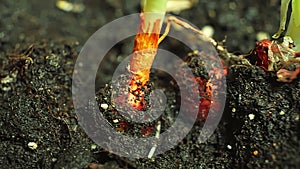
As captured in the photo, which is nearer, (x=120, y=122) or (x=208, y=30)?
(x=120, y=122)

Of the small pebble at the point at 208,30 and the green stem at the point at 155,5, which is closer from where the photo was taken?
the green stem at the point at 155,5

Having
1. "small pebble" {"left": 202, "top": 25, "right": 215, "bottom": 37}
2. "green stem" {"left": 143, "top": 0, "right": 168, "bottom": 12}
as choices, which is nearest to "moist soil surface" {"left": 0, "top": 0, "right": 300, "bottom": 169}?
"green stem" {"left": 143, "top": 0, "right": 168, "bottom": 12}

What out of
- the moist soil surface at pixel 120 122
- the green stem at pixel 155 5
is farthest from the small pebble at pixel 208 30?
the green stem at pixel 155 5

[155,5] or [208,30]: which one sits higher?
[208,30]

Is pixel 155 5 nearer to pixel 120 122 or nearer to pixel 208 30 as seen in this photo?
pixel 120 122

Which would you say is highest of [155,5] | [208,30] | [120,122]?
[208,30]

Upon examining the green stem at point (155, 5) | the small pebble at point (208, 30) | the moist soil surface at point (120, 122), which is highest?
the small pebble at point (208, 30)

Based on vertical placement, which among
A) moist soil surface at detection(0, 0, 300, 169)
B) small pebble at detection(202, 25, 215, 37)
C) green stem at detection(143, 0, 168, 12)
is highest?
small pebble at detection(202, 25, 215, 37)

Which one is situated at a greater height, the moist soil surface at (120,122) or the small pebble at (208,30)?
the small pebble at (208,30)

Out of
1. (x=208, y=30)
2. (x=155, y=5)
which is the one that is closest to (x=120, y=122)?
(x=155, y=5)

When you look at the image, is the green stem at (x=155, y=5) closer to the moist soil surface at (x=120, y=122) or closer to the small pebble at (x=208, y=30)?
the moist soil surface at (x=120, y=122)

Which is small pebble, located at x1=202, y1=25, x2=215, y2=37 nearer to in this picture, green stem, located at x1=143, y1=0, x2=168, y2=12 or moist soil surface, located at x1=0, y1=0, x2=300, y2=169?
moist soil surface, located at x1=0, y1=0, x2=300, y2=169
